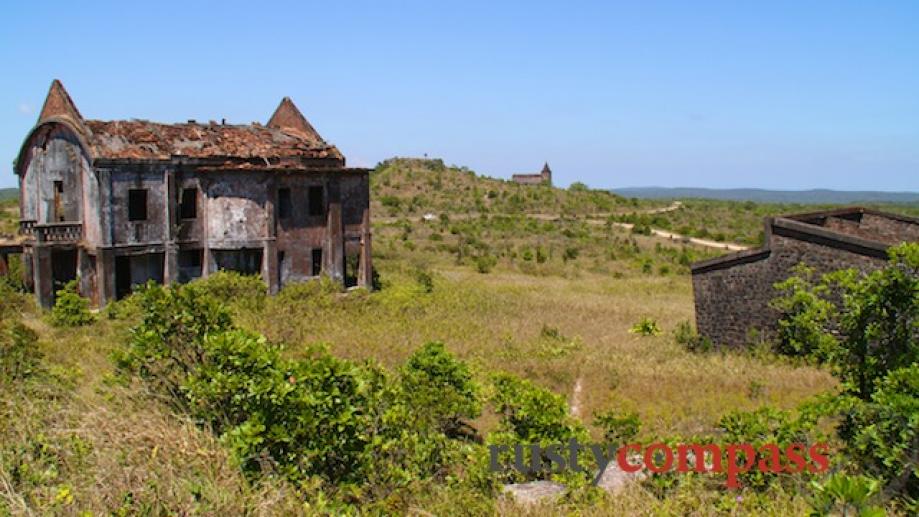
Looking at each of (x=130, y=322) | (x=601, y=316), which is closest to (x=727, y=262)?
(x=601, y=316)

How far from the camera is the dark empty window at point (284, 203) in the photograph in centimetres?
2928

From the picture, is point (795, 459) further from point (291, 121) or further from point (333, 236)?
point (291, 121)

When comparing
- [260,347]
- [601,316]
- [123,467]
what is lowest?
[601,316]

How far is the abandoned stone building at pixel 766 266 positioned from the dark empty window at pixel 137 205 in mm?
17946

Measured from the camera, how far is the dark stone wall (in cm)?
1888

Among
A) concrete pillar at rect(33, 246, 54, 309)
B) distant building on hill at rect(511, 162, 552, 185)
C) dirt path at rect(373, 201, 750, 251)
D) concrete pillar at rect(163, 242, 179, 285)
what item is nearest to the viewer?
concrete pillar at rect(33, 246, 54, 309)

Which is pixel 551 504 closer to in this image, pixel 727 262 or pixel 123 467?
pixel 123 467

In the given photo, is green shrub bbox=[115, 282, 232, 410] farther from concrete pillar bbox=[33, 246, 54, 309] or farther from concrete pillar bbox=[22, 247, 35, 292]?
concrete pillar bbox=[22, 247, 35, 292]

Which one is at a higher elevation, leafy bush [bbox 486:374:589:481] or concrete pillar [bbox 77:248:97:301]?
concrete pillar [bbox 77:248:97:301]

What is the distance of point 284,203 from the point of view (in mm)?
29406

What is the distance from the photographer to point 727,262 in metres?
20.5

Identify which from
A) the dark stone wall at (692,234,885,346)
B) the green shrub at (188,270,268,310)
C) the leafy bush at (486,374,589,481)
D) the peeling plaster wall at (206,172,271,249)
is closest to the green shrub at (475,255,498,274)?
the peeling plaster wall at (206,172,271,249)

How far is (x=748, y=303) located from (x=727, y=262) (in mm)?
1160

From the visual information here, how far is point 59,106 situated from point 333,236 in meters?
10.3
